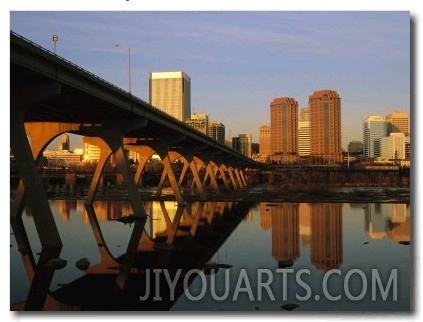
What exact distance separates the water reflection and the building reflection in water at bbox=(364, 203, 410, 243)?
8 centimetres

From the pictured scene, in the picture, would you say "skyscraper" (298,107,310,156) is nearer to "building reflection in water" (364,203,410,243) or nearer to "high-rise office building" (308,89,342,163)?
"high-rise office building" (308,89,342,163)

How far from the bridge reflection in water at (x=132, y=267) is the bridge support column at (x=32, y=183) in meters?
1.24

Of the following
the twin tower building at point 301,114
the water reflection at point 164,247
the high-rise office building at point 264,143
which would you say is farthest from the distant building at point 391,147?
the high-rise office building at point 264,143

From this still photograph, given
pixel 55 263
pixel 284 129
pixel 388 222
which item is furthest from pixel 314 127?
pixel 55 263

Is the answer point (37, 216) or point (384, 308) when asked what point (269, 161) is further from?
point (384, 308)

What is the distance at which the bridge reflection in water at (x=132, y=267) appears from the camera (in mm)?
20531

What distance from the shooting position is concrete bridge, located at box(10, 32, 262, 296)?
33.2 metres

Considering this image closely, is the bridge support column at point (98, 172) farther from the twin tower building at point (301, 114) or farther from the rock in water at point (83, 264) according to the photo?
the rock in water at point (83, 264)

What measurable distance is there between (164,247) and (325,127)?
1919 inches

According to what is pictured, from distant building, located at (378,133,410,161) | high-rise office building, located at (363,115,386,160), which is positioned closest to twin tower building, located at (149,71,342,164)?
high-rise office building, located at (363,115,386,160)

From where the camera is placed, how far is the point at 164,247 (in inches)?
1361
